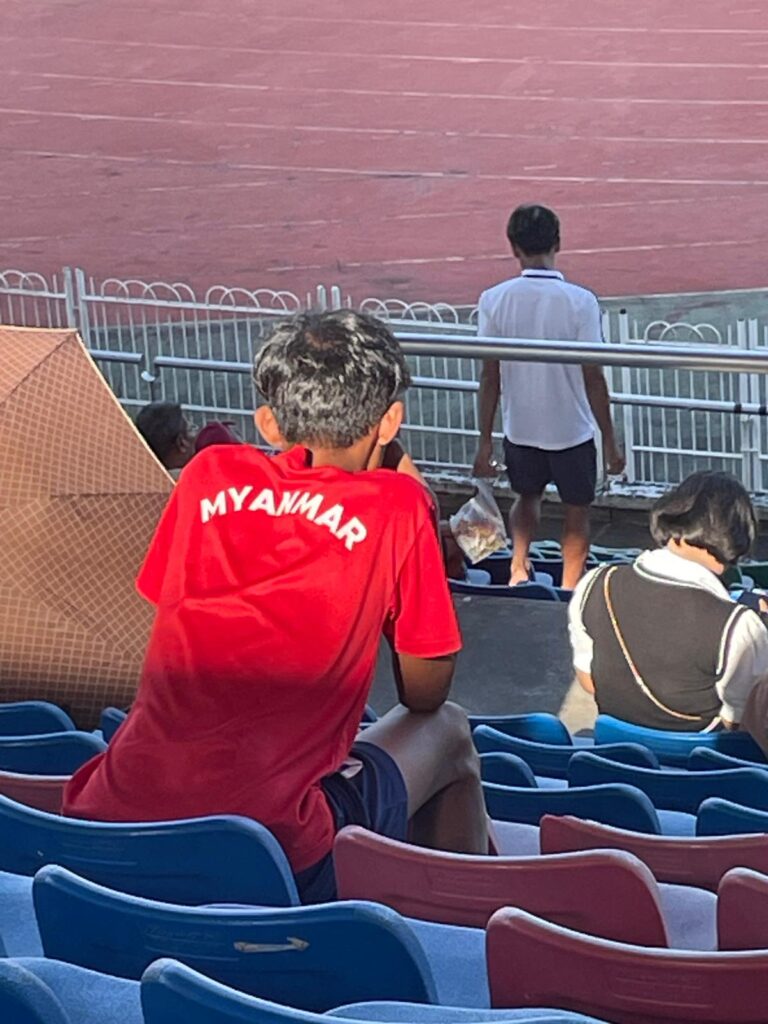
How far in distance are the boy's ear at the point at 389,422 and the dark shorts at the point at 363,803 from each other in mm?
464

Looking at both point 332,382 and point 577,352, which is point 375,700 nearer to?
point 577,352

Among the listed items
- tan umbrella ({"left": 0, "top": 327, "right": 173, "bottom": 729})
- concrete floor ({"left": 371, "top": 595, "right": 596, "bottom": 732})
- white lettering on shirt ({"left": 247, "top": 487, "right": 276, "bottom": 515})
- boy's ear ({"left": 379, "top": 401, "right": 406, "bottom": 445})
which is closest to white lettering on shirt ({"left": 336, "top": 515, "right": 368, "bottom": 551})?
white lettering on shirt ({"left": 247, "top": 487, "right": 276, "bottom": 515})

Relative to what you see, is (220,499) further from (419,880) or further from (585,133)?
(585,133)

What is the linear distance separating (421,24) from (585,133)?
8.19 feet

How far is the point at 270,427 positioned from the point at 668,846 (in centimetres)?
86

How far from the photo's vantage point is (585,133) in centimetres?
1570

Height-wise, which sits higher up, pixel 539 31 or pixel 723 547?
pixel 539 31

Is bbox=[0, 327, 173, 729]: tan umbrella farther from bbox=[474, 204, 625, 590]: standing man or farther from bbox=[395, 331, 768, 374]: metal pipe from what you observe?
bbox=[474, 204, 625, 590]: standing man

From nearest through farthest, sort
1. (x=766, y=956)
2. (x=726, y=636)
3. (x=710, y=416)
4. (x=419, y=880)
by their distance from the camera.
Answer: (x=766, y=956)
(x=419, y=880)
(x=726, y=636)
(x=710, y=416)

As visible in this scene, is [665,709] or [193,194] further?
[193,194]

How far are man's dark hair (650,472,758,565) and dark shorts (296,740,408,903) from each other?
116 cm

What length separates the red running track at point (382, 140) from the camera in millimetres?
13977

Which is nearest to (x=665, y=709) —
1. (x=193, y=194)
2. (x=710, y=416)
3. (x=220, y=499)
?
(x=220, y=499)

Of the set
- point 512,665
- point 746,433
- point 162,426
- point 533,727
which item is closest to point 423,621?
point 533,727
